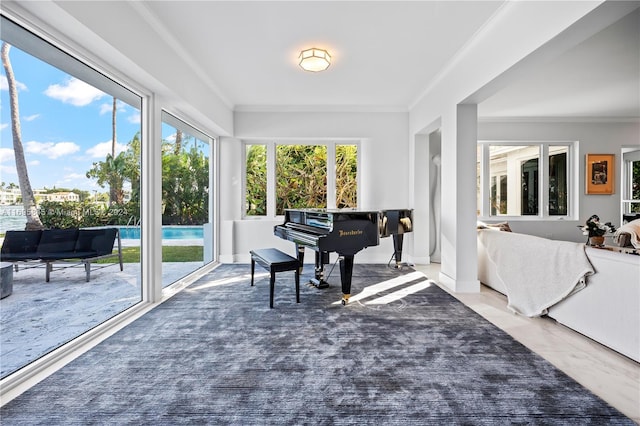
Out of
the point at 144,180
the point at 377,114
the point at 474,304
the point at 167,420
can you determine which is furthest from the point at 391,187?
the point at 167,420

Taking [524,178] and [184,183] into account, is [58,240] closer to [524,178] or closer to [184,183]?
[184,183]

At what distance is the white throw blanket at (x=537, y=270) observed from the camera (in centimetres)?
239

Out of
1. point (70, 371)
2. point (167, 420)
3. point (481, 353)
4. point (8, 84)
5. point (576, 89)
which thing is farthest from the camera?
point (576, 89)

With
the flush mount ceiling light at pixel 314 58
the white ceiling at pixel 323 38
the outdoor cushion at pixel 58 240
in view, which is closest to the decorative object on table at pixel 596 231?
the white ceiling at pixel 323 38

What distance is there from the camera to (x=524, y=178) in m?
5.72

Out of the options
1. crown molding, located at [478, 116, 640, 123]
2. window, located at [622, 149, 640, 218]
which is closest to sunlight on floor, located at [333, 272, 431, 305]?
crown molding, located at [478, 116, 640, 123]

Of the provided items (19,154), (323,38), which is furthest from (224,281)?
(323,38)

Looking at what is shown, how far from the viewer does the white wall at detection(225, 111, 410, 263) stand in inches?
204

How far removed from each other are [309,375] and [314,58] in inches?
121

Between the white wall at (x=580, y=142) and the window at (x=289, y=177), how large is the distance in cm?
307

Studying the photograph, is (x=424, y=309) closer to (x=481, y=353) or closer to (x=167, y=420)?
(x=481, y=353)

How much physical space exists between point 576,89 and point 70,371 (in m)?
6.39

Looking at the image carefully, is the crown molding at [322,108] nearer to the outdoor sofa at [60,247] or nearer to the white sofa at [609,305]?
the outdoor sofa at [60,247]

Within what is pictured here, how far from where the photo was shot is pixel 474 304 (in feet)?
10.3
